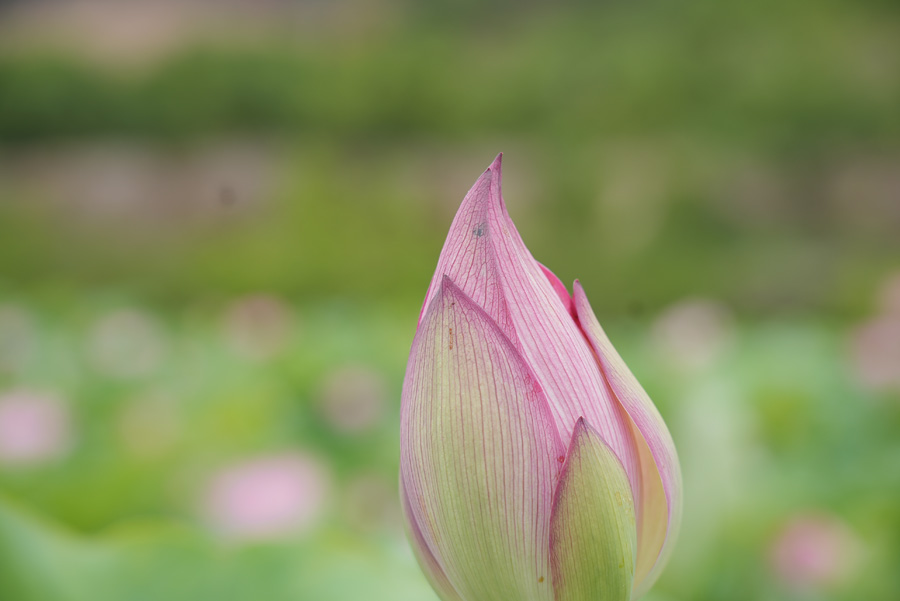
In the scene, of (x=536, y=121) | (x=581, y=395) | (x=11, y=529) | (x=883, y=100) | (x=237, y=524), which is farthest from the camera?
(x=536, y=121)

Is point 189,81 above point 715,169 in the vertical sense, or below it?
above

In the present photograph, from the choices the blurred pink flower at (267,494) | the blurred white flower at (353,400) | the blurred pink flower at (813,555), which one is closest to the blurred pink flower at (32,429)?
the blurred pink flower at (267,494)

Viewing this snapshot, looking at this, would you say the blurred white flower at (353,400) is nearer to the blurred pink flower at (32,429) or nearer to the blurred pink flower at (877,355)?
the blurred pink flower at (32,429)

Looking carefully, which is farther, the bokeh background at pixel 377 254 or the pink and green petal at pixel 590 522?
the bokeh background at pixel 377 254

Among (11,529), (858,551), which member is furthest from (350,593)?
(858,551)

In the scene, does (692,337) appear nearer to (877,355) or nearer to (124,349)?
(877,355)

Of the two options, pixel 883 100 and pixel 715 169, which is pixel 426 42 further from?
pixel 883 100

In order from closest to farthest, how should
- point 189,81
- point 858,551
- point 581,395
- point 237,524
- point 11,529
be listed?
point 581,395
point 11,529
point 858,551
point 237,524
point 189,81
